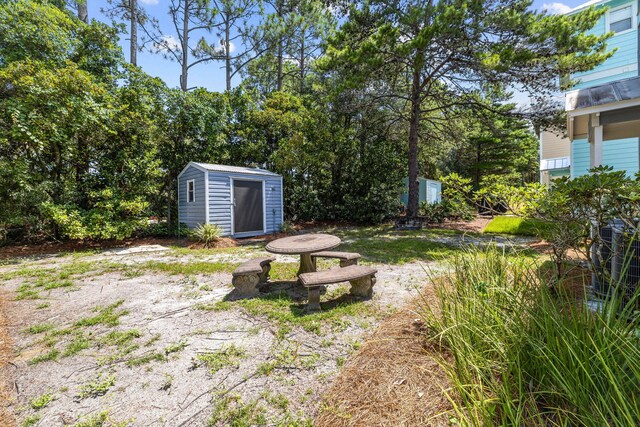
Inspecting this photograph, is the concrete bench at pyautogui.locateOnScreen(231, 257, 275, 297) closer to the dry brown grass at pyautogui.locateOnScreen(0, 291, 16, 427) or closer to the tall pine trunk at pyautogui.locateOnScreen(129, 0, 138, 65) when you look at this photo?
the dry brown grass at pyautogui.locateOnScreen(0, 291, 16, 427)

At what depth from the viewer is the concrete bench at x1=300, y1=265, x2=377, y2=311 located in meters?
2.98

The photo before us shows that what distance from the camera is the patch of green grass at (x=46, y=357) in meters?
2.29

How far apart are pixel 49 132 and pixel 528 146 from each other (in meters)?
26.4

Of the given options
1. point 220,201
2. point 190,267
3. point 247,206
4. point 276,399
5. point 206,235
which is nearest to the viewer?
point 276,399

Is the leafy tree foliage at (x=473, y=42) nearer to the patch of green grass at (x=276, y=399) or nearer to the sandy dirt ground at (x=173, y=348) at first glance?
the sandy dirt ground at (x=173, y=348)

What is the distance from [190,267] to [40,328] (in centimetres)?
243

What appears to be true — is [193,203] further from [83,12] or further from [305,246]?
[83,12]

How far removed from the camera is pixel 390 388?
171 cm

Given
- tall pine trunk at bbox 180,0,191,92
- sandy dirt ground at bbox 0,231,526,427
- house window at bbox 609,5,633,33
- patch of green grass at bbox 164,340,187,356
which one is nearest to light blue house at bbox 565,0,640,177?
house window at bbox 609,5,633,33

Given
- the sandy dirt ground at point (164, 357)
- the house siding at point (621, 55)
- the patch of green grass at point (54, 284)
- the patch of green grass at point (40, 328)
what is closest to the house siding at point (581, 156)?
the house siding at point (621, 55)

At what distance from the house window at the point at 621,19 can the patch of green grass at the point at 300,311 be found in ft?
39.7

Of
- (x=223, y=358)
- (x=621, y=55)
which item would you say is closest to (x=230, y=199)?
(x=223, y=358)

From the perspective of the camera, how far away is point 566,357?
52.2 inches

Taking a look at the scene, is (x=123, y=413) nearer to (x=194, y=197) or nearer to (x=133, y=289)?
(x=133, y=289)
